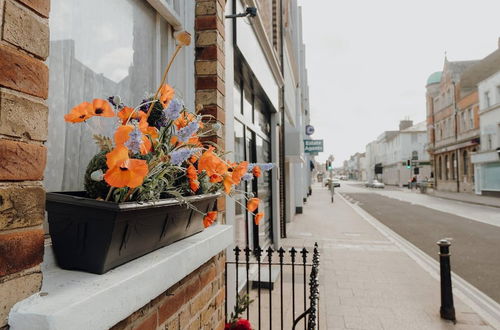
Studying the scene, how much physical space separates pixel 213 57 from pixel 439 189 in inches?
1596

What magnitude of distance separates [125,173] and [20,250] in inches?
12.6

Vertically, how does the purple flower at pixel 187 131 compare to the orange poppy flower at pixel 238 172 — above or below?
above

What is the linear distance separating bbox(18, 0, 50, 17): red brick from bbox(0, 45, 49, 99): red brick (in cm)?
13

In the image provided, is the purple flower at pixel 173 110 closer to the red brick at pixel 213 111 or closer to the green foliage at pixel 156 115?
the green foliage at pixel 156 115

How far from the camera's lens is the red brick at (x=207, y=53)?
2594 millimetres

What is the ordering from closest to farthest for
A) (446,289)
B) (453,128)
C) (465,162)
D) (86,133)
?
(86,133) → (446,289) → (465,162) → (453,128)

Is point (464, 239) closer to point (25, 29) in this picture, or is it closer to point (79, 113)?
point (79, 113)

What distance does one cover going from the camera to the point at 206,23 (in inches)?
103

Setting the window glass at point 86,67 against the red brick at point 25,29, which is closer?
the red brick at point 25,29

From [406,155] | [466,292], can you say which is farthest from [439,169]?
[466,292]

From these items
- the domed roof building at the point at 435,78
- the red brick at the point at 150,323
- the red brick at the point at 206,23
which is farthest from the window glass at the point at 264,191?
the domed roof building at the point at 435,78

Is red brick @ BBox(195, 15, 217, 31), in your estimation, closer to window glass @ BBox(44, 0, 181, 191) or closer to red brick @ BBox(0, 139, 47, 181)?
window glass @ BBox(44, 0, 181, 191)

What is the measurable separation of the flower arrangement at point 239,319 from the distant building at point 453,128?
32087mm

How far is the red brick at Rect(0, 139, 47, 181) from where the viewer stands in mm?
786
